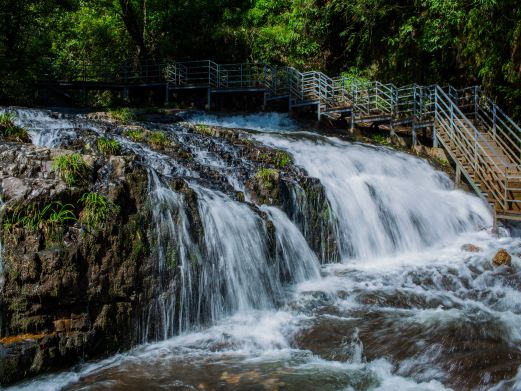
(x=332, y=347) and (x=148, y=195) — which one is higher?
(x=148, y=195)

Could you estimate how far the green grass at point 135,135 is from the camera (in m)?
10.4

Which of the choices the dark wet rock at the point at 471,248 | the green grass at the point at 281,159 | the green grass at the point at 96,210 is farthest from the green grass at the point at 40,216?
the dark wet rock at the point at 471,248

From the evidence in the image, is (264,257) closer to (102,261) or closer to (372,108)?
(102,261)

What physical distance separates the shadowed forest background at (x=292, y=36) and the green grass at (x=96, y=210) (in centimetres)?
1258

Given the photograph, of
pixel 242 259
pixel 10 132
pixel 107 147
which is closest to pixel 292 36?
pixel 107 147

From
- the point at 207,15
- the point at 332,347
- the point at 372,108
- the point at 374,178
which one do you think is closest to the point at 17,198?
the point at 332,347

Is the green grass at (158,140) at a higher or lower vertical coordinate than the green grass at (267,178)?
higher

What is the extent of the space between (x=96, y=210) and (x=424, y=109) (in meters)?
13.6

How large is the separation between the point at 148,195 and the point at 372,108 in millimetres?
14064

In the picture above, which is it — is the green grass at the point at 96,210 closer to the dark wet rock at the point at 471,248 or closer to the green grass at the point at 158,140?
the green grass at the point at 158,140

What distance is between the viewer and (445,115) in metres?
15.3

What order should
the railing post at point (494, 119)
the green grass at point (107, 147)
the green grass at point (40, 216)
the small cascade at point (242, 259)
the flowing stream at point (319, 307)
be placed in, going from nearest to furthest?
Result: the flowing stream at point (319, 307) < the green grass at point (40, 216) < the small cascade at point (242, 259) < the green grass at point (107, 147) < the railing post at point (494, 119)

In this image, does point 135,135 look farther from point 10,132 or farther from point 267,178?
point 267,178

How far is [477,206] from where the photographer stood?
12.0 meters
